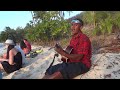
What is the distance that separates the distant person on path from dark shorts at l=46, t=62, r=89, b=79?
111 cm

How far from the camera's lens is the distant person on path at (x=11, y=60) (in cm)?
657

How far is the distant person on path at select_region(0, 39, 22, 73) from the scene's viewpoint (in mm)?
6566

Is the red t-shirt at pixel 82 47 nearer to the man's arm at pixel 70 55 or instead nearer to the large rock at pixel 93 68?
the man's arm at pixel 70 55

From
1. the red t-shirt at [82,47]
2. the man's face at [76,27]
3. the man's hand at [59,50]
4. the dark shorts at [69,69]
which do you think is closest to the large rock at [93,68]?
the dark shorts at [69,69]

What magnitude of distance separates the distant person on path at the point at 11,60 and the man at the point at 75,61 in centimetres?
107

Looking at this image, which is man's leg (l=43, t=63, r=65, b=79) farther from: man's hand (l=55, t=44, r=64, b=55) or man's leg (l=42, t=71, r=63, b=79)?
man's hand (l=55, t=44, r=64, b=55)

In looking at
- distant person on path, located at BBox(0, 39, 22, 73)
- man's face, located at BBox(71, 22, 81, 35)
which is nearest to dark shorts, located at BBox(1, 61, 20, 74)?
distant person on path, located at BBox(0, 39, 22, 73)

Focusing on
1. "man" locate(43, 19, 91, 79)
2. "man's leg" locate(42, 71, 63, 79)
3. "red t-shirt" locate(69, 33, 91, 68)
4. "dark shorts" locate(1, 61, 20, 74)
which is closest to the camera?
"man's leg" locate(42, 71, 63, 79)

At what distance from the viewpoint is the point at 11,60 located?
6609 mm

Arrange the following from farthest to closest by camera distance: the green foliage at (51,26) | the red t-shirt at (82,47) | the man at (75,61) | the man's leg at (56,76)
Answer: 1. the green foliage at (51,26)
2. the red t-shirt at (82,47)
3. the man at (75,61)
4. the man's leg at (56,76)

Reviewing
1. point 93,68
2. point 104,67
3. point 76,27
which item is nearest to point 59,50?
point 76,27

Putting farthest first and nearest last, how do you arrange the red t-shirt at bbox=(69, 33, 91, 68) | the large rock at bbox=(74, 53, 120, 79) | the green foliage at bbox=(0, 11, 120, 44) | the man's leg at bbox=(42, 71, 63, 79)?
1. the green foliage at bbox=(0, 11, 120, 44)
2. the large rock at bbox=(74, 53, 120, 79)
3. the red t-shirt at bbox=(69, 33, 91, 68)
4. the man's leg at bbox=(42, 71, 63, 79)

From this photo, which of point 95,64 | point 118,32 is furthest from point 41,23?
point 118,32
